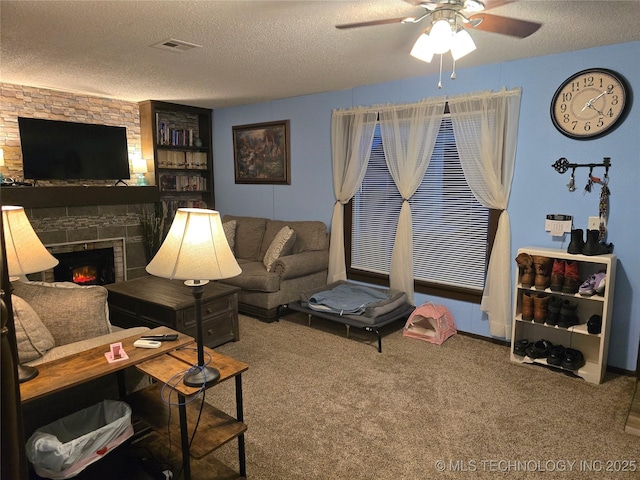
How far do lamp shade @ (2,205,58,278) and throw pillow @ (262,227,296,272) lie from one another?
275 cm

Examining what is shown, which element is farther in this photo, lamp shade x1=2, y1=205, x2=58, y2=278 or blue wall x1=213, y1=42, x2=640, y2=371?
blue wall x1=213, y1=42, x2=640, y2=371

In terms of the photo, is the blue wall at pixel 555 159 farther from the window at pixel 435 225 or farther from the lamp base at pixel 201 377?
the lamp base at pixel 201 377

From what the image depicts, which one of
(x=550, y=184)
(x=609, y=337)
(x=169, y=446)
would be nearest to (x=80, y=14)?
(x=169, y=446)

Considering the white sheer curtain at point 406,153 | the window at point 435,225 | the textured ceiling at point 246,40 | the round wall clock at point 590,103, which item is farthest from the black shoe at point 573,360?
the textured ceiling at point 246,40

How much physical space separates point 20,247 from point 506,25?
100 inches

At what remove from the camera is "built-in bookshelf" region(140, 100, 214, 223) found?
18.2 ft

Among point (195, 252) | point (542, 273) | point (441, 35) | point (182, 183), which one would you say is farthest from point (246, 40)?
point (182, 183)

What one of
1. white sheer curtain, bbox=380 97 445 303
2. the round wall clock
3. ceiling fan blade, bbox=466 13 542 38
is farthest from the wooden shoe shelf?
ceiling fan blade, bbox=466 13 542 38

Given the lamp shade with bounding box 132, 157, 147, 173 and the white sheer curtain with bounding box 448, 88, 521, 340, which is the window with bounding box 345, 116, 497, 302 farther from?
the lamp shade with bounding box 132, 157, 147, 173

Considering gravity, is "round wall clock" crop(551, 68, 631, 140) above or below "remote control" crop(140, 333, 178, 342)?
above

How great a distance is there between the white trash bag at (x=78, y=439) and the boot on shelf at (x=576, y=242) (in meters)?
3.11

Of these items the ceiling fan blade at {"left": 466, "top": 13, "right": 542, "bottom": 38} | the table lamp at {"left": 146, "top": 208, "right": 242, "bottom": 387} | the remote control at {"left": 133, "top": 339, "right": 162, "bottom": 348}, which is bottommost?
the remote control at {"left": 133, "top": 339, "right": 162, "bottom": 348}

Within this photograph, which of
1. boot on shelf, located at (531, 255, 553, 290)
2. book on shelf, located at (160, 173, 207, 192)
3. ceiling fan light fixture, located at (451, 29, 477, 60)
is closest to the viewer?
ceiling fan light fixture, located at (451, 29, 477, 60)

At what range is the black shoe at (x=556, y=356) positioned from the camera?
322 cm
